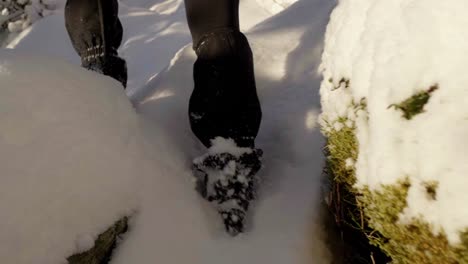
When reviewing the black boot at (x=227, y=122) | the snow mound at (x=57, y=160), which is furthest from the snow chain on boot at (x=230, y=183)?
the snow mound at (x=57, y=160)

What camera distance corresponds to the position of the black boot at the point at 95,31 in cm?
188

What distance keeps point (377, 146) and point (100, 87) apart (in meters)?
0.96

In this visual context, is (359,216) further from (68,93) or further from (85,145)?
(68,93)

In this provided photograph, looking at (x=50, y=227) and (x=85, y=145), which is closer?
(x=50, y=227)

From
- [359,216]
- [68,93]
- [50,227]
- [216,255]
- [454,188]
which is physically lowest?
[216,255]

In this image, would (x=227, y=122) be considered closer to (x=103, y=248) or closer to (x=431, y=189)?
(x=103, y=248)

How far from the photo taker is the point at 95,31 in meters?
1.90

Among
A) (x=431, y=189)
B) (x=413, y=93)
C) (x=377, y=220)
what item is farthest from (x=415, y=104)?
(x=377, y=220)

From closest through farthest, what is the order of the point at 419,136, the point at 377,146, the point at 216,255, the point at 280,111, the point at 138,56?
the point at 419,136 < the point at 377,146 < the point at 216,255 < the point at 280,111 < the point at 138,56

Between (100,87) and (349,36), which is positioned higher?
(349,36)

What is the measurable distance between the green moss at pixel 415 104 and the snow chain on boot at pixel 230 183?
2.21 ft

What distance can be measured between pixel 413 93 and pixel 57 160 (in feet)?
3.08

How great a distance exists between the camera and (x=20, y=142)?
113 cm

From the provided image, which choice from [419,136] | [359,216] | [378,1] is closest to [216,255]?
[359,216]
